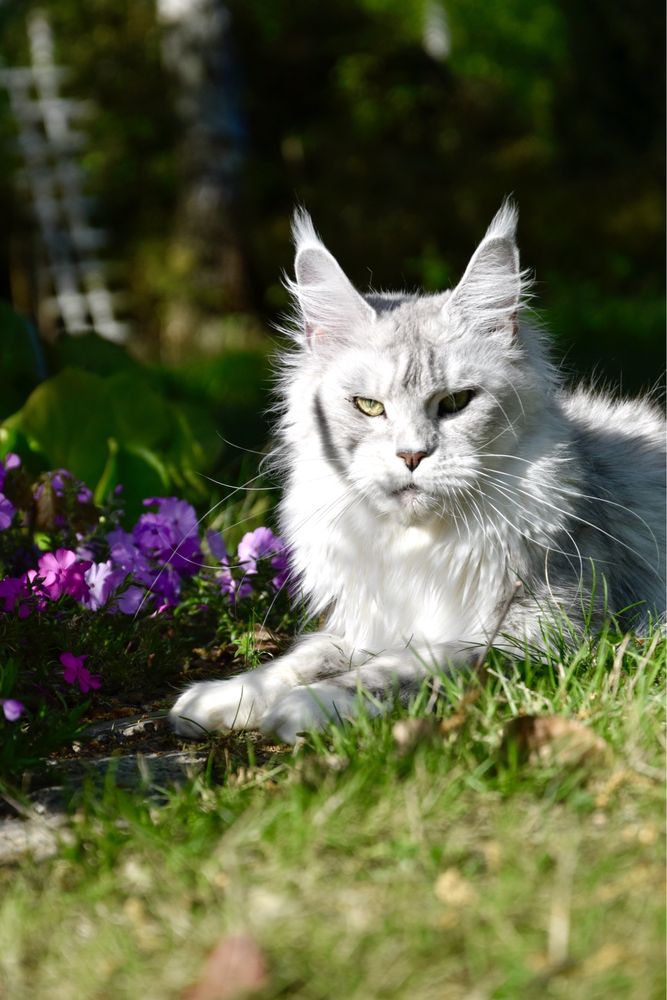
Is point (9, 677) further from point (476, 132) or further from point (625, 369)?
point (476, 132)

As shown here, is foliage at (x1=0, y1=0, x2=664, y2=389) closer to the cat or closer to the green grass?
the cat

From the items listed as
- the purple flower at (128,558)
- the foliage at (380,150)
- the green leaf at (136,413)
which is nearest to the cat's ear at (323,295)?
the purple flower at (128,558)

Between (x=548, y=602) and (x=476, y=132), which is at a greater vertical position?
(x=476, y=132)

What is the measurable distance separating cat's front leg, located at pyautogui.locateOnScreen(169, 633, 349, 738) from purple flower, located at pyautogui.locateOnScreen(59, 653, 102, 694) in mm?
224

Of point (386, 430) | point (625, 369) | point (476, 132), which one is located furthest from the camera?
point (476, 132)

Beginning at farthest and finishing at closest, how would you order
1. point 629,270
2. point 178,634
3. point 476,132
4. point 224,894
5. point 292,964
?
point 476,132, point 629,270, point 178,634, point 224,894, point 292,964

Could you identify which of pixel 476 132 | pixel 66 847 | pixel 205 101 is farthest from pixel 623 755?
pixel 476 132

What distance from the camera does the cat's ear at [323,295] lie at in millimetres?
2771

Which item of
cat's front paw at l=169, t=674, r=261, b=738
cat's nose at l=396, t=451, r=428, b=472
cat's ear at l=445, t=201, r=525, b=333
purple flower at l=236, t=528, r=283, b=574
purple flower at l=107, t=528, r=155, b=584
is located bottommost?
cat's front paw at l=169, t=674, r=261, b=738

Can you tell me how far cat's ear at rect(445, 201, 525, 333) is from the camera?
2682 mm

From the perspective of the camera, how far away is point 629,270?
A: 11.3 meters

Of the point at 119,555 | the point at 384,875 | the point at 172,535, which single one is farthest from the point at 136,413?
the point at 384,875

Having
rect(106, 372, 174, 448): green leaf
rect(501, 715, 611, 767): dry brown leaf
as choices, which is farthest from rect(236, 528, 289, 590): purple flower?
rect(501, 715, 611, 767): dry brown leaf

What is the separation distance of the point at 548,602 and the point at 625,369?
440 cm
